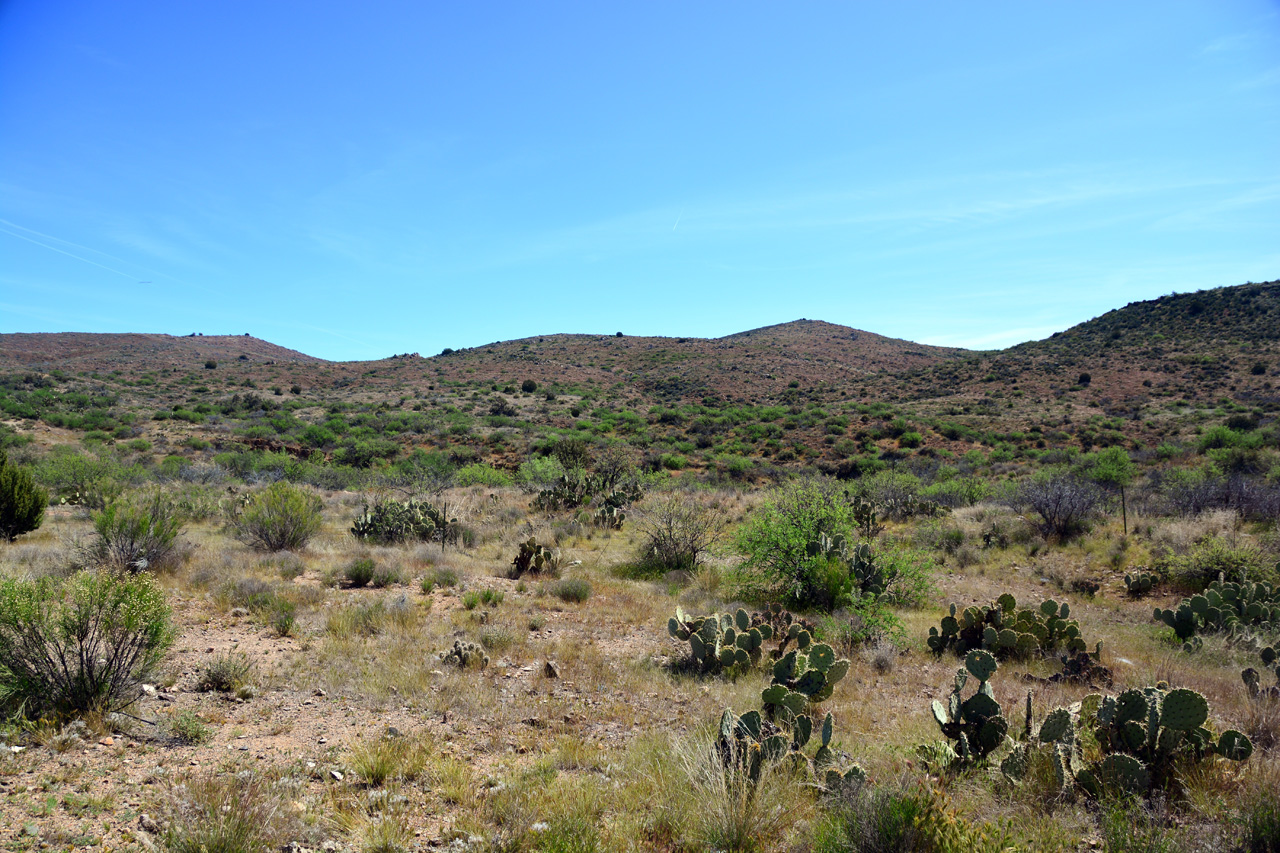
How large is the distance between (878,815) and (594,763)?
218 cm

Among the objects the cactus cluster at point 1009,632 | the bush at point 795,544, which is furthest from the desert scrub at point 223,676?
the cactus cluster at point 1009,632

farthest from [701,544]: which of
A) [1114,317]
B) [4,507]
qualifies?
[1114,317]

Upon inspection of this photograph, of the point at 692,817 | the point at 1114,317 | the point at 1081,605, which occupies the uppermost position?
the point at 1114,317

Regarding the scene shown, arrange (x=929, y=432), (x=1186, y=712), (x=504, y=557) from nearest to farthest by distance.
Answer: (x=1186, y=712)
(x=504, y=557)
(x=929, y=432)

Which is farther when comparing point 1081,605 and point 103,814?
point 1081,605

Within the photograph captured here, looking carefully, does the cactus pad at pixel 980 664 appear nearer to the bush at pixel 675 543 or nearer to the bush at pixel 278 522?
the bush at pixel 675 543

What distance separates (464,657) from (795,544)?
5.96 m

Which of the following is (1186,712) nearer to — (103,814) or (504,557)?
(103,814)

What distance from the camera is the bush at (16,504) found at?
11.4 m

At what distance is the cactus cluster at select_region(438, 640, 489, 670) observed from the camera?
6.63 m

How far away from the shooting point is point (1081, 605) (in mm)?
10672

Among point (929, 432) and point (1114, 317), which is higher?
point (1114, 317)

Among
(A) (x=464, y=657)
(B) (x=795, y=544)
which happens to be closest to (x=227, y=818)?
(A) (x=464, y=657)

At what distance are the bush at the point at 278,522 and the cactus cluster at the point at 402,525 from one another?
1.48 m
